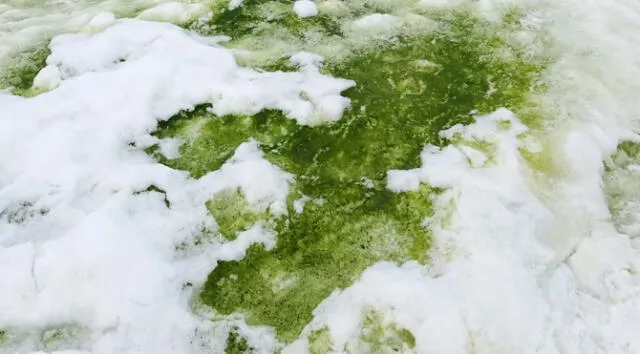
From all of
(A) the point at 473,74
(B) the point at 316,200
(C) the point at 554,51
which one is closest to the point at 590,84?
(C) the point at 554,51

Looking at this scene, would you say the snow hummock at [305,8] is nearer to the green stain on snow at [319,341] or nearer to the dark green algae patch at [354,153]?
the dark green algae patch at [354,153]

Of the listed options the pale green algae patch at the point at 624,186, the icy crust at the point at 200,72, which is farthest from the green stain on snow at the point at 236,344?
the pale green algae patch at the point at 624,186

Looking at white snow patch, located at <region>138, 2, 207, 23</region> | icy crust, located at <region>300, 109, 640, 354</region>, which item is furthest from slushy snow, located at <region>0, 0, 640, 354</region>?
white snow patch, located at <region>138, 2, 207, 23</region>

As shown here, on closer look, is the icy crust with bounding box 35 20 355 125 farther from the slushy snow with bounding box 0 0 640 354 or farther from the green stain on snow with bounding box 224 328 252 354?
the green stain on snow with bounding box 224 328 252 354

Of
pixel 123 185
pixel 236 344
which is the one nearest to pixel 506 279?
pixel 236 344

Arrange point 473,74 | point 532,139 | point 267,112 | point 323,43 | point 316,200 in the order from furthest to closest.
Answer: point 323,43 → point 473,74 → point 267,112 → point 532,139 → point 316,200

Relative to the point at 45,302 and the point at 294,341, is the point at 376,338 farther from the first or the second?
the point at 45,302

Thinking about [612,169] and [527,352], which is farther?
[612,169]
